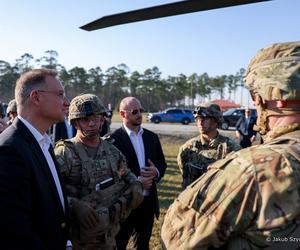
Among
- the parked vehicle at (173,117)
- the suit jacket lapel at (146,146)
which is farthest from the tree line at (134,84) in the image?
the suit jacket lapel at (146,146)

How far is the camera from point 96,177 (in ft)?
11.0

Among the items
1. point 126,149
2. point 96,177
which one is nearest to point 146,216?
point 126,149

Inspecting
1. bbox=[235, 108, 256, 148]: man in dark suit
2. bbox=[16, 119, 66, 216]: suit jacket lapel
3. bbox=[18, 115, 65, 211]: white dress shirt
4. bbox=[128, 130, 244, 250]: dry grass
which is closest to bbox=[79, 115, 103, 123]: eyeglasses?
bbox=[18, 115, 65, 211]: white dress shirt

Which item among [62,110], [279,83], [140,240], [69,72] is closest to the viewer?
[279,83]

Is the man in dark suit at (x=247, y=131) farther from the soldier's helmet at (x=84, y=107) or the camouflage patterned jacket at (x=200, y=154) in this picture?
the soldier's helmet at (x=84, y=107)

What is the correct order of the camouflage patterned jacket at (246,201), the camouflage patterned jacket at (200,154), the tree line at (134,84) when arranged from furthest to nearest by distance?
the tree line at (134,84)
the camouflage patterned jacket at (200,154)
the camouflage patterned jacket at (246,201)

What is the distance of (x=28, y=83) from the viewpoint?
8.28 ft

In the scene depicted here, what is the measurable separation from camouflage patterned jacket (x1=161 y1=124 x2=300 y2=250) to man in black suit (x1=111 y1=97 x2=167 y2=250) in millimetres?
2855

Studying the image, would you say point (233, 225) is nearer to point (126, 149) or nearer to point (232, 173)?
point (232, 173)

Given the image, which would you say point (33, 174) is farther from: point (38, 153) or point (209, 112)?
point (209, 112)

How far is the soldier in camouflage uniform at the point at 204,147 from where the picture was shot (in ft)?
14.8

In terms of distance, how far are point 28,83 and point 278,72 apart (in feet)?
5.45

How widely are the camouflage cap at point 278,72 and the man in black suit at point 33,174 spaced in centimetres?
139

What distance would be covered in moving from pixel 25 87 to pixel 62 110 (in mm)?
310
